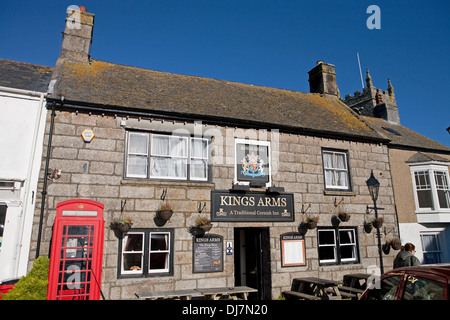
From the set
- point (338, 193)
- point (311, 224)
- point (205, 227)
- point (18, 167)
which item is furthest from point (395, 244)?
point (18, 167)

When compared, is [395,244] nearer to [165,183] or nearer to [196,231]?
[196,231]

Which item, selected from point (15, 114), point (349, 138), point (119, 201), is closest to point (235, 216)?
point (119, 201)

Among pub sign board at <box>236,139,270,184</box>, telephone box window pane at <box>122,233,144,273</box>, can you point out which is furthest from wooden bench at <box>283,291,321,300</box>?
telephone box window pane at <box>122,233,144,273</box>

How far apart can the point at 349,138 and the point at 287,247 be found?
496cm

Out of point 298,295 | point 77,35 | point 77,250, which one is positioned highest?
point 77,35

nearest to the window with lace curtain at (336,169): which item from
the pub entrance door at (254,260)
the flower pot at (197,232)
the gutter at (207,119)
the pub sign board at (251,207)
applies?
the gutter at (207,119)

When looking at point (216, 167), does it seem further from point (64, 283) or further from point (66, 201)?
point (64, 283)

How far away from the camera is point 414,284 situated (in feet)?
14.6

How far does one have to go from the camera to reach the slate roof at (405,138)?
13.6 m

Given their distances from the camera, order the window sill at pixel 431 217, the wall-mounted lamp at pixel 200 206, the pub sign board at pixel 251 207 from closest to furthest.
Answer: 1. the wall-mounted lamp at pixel 200 206
2. the pub sign board at pixel 251 207
3. the window sill at pixel 431 217

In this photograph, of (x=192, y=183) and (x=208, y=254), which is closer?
(x=208, y=254)

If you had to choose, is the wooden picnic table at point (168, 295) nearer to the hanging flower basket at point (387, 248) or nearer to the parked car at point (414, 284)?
the parked car at point (414, 284)

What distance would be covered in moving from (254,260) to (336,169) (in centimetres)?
446

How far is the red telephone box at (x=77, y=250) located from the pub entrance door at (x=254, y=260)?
16.4ft
